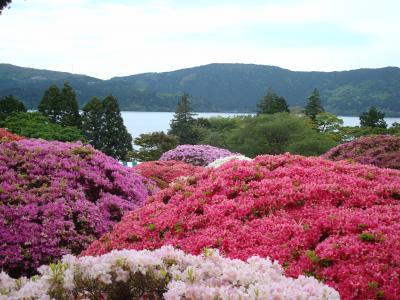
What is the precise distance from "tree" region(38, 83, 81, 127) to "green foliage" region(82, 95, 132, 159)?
1.65 m

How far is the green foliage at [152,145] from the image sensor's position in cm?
4209

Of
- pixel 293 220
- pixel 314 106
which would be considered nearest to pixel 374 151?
pixel 293 220

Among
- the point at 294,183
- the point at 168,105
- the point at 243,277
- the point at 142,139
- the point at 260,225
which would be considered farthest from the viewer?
the point at 168,105

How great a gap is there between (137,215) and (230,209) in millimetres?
1586

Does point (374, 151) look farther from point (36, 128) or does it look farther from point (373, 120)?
point (373, 120)

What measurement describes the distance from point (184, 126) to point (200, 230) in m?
53.1

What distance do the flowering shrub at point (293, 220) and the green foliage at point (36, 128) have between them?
32458 mm

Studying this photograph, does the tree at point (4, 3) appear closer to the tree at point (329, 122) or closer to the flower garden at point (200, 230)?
the flower garden at point (200, 230)

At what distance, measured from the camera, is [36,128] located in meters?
38.9

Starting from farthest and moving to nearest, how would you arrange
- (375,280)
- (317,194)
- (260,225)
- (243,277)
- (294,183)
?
1. (294,183)
2. (317,194)
3. (260,225)
4. (375,280)
5. (243,277)

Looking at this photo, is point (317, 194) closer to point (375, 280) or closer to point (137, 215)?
point (375, 280)

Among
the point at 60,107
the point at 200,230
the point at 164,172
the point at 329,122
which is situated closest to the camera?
the point at 200,230

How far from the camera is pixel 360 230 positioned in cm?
487

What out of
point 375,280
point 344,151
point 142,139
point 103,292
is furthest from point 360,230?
point 142,139
